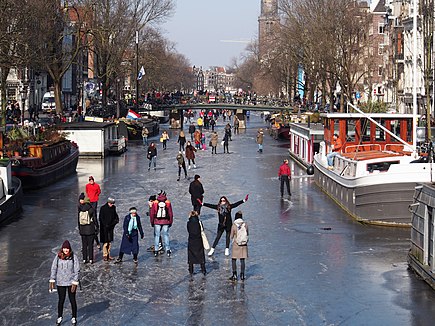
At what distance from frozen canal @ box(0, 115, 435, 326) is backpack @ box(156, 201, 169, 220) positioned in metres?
1.07

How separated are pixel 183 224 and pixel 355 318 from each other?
39.3ft

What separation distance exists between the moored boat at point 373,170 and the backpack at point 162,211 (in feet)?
21.4

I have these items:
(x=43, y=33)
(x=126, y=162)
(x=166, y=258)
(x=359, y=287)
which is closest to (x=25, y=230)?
(x=166, y=258)

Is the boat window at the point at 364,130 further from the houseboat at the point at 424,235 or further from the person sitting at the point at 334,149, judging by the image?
the houseboat at the point at 424,235

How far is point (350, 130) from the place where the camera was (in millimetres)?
38688

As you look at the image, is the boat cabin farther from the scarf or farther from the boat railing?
the scarf

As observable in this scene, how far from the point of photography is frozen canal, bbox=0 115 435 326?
16.7 m

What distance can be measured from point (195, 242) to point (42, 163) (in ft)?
71.8

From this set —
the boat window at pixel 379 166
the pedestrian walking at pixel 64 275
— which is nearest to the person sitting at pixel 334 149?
the boat window at pixel 379 166

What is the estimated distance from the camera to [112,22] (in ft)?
260

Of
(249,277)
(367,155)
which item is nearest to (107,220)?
(249,277)

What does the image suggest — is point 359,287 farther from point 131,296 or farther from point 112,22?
point 112,22

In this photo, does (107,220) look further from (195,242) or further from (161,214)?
(195,242)

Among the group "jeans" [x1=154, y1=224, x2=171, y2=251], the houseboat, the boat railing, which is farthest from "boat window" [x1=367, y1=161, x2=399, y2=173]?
"jeans" [x1=154, y1=224, x2=171, y2=251]
